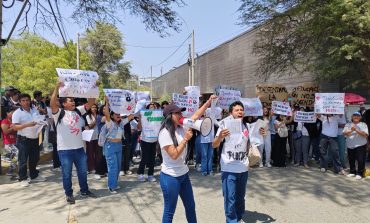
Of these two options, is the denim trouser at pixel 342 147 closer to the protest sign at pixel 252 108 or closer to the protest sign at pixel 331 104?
the protest sign at pixel 331 104

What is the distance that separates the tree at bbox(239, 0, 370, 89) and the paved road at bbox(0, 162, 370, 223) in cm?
385

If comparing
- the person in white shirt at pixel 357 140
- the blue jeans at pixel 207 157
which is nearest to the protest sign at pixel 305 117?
the person in white shirt at pixel 357 140

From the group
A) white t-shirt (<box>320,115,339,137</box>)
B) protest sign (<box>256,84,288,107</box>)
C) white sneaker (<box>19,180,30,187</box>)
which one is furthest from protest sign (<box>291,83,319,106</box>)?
white sneaker (<box>19,180,30,187</box>)

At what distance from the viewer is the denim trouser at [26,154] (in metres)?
8.39

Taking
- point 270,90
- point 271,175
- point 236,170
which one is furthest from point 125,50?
point 236,170

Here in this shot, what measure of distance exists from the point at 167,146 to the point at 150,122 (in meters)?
4.13

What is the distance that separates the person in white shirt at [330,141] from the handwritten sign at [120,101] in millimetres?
4683

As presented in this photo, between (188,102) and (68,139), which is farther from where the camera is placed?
(188,102)

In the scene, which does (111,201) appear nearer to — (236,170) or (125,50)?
(236,170)

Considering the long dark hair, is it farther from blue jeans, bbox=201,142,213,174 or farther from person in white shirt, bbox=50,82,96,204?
blue jeans, bbox=201,142,213,174

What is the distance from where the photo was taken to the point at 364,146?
944cm

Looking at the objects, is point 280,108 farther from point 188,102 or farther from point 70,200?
point 70,200

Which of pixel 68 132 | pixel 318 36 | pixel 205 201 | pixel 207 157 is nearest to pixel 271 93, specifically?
pixel 318 36

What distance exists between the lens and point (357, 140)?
371 inches
